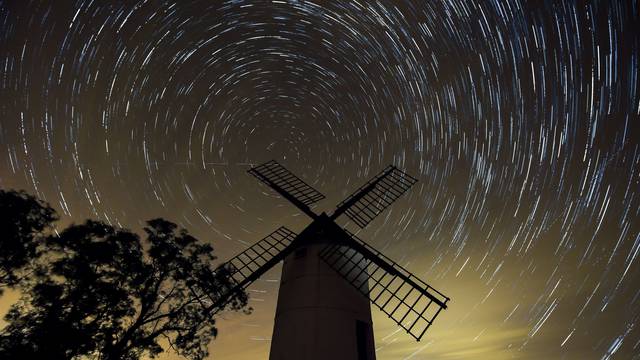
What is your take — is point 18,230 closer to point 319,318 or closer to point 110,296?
point 110,296

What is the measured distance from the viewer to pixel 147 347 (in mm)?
13430

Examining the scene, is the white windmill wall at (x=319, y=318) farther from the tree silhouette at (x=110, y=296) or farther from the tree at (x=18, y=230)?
the tree at (x=18, y=230)

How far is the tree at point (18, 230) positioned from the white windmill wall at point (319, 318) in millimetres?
9075

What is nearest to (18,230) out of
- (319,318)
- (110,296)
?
(110,296)

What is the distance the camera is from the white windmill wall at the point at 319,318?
10.0 meters

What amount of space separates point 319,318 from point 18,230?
1098 cm

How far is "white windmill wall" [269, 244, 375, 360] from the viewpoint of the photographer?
32.9 ft

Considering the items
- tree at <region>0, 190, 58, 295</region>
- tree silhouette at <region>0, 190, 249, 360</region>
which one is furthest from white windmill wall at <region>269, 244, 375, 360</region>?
tree at <region>0, 190, 58, 295</region>

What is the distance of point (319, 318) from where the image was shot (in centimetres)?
1044

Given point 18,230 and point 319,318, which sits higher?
point 18,230

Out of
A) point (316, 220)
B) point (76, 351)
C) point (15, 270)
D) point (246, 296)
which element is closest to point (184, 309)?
point (246, 296)

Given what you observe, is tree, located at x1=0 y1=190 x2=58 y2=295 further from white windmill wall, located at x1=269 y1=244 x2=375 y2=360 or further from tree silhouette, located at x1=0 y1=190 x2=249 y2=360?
white windmill wall, located at x1=269 y1=244 x2=375 y2=360

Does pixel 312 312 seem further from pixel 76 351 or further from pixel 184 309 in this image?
pixel 76 351

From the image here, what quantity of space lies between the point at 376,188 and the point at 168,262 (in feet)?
37.0
